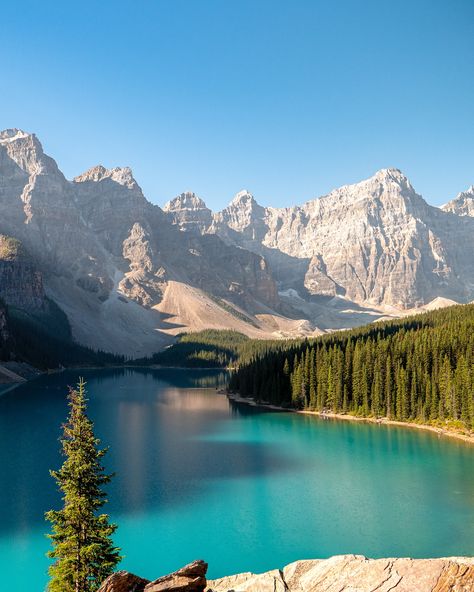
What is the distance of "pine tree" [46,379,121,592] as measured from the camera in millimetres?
22250

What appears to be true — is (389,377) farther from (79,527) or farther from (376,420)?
(79,527)

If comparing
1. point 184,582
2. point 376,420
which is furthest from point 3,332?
point 184,582

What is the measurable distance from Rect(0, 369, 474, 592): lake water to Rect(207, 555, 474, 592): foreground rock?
50.0 feet

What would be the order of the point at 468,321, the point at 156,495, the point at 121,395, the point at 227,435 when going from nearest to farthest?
1. the point at 156,495
2. the point at 227,435
3. the point at 468,321
4. the point at 121,395

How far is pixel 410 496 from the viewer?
48.1m

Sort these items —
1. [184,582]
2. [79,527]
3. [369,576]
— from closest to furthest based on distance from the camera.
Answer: [184,582], [369,576], [79,527]

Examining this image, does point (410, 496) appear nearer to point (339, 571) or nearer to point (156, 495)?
point (156, 495)

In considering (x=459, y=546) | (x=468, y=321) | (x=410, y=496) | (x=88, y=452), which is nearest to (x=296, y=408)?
(x=468, y=321)

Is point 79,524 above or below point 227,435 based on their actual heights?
above

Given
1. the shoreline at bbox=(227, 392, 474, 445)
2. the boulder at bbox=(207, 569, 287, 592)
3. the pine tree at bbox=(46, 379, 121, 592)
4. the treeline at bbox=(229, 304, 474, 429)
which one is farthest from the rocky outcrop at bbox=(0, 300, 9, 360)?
the boulder at bbox=(207, 569, 287, 592)

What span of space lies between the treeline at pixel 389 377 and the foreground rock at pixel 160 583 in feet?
228

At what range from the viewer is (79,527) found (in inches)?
899

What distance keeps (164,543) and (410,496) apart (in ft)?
78.9

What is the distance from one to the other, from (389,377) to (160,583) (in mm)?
82438
